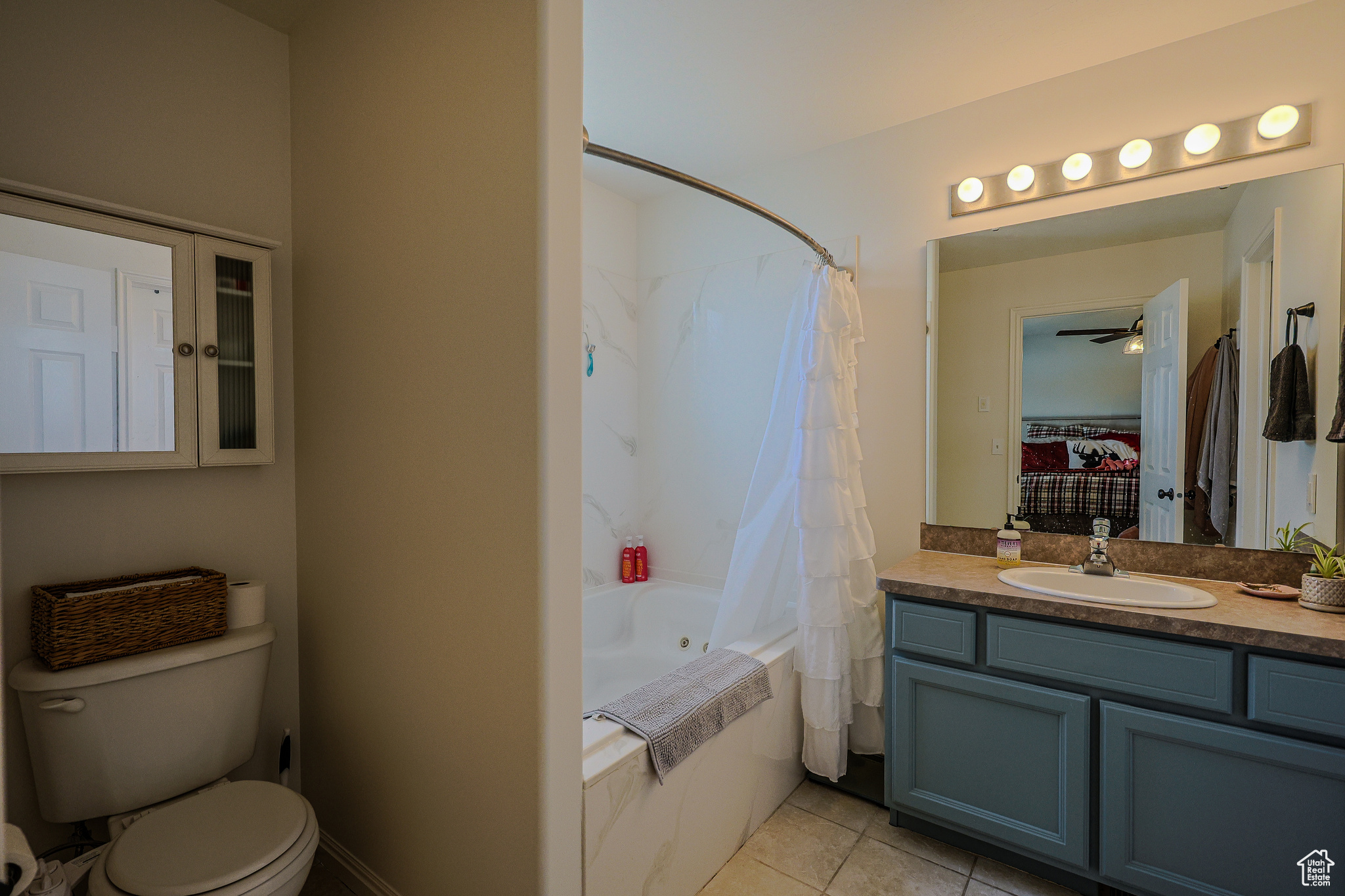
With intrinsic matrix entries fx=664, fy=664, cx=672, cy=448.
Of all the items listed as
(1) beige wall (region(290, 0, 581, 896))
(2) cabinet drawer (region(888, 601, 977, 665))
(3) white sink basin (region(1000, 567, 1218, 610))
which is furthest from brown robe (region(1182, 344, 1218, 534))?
(1) beige wall (region(290, 0, 581, 896))

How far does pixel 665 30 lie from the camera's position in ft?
6.68

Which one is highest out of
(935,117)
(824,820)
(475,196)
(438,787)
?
(935,117)

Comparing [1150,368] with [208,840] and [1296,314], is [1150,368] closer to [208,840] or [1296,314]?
[1296,314]

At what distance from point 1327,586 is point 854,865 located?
4.96ft

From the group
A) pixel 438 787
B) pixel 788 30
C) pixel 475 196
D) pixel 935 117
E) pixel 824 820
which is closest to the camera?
pixel 475 196

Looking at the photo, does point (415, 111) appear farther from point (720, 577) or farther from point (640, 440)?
point (720, 577)

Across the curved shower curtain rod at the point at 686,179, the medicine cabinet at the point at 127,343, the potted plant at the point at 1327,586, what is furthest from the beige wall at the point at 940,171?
the medicine cabinet at the point at 127,343

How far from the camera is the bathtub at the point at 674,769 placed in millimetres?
1621

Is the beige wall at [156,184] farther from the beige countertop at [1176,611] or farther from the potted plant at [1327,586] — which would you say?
the potted plant at [1327,586]

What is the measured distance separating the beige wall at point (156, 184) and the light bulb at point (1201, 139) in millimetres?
2838

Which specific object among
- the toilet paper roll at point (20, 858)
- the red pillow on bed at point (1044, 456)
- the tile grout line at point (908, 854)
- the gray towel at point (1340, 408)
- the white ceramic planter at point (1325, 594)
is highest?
the gray towel at point (1340, 408)

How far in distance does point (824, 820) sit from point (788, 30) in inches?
102

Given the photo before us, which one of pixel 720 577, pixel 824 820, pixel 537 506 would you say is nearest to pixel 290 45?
pixel 537 506

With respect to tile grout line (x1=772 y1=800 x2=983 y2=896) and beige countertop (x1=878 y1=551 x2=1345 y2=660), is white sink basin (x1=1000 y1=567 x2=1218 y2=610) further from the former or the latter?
tile grout line (x1=772 y1=800 x2=983 y2=896)
